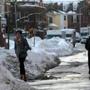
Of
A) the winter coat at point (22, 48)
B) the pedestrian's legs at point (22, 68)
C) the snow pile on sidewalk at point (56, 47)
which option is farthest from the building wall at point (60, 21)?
the winter coat at point (22, 48)

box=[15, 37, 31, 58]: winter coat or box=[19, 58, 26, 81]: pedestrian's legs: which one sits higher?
box=[15, 37, 31, 58]: winter coat

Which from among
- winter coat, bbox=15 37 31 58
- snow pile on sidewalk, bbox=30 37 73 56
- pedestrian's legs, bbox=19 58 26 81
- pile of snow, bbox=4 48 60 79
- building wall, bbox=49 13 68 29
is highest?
winter coat, bbox=15 37 31 58

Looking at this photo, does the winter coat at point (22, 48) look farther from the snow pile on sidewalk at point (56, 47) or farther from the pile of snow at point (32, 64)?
the snow pile on sidewalk at point (56, 47)

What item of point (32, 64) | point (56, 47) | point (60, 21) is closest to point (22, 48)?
point (32, 64)

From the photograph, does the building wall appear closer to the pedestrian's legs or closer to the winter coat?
the pedestrian's legs

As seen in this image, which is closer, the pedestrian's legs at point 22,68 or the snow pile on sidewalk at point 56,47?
the pedestrian's legs at point 22,68

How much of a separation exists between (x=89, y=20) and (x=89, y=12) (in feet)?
29.3

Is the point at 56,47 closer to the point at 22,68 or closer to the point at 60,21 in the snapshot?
the point at 22,68

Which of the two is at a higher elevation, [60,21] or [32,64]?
[32,64]

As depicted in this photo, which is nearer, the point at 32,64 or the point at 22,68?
the point at 22,68

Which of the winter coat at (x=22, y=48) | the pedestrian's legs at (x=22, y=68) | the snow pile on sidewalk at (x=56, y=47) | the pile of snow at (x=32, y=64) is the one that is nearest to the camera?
the winter coat at (x=22, y=48)

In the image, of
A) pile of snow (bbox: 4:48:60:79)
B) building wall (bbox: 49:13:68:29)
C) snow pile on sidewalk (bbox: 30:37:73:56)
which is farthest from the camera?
building wall (bbox: 49:13:68:29)

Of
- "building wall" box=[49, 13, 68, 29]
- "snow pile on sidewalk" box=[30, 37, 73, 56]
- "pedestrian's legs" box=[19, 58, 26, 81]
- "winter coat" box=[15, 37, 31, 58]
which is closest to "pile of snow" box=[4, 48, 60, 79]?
"pedestrian's legs" box=[19, 58, 26, 81]

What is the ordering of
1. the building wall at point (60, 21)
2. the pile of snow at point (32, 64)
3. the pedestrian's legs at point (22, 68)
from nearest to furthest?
the pedestrian's legs at point (22, 68) → the pile of snow at point (32, 64) → the building wall at point (60, 21)
